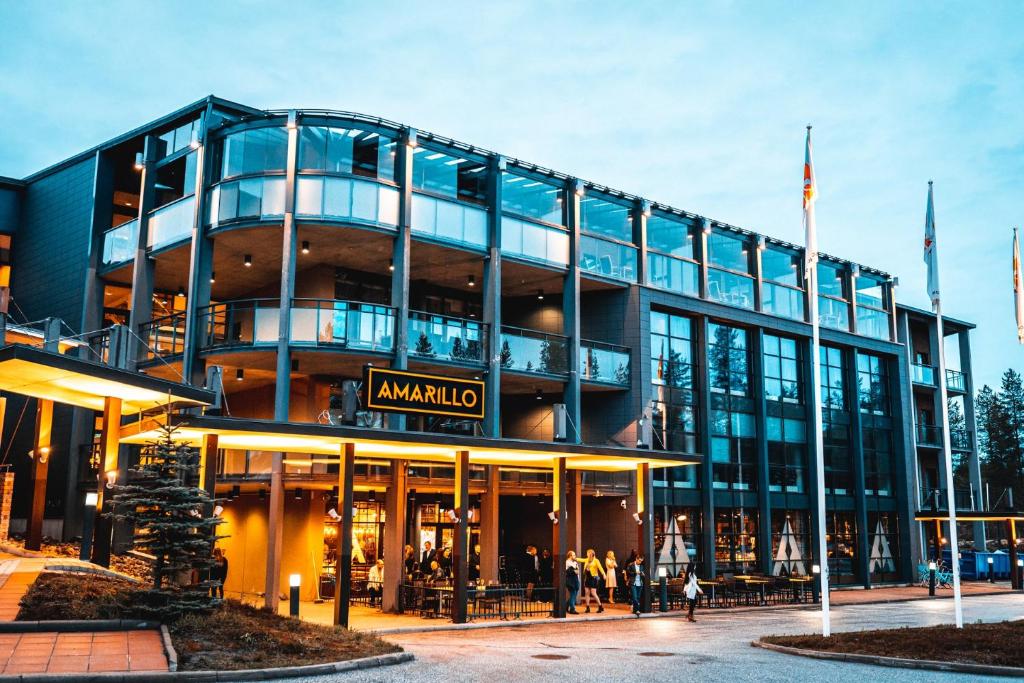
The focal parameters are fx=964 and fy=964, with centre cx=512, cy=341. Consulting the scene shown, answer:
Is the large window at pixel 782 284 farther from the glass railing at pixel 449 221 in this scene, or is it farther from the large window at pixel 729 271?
the glass railing at pixel 449 221

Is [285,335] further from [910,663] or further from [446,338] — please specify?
[910,663]

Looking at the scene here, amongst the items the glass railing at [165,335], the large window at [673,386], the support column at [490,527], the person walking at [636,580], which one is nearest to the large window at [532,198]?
the large window at [673,386]

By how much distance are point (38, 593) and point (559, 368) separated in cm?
2003

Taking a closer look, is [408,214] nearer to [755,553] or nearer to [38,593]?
[38,593]

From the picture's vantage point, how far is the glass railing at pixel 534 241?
3250 centimetres

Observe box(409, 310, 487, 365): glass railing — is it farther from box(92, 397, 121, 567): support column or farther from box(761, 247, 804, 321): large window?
box(761, 247, 804, 321): large window

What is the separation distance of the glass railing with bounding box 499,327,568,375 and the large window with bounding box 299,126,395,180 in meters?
6.87

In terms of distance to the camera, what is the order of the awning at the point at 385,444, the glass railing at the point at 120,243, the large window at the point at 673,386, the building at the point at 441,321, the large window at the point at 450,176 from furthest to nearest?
the large window at the point at 673,386 → the glass railing at the point at 120,243 → the large window at the point at 450,176 → the building at the point at 441,321 → the awning at the point at 385,444

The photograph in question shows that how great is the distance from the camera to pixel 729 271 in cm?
4025

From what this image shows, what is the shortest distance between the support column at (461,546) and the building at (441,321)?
1864mm

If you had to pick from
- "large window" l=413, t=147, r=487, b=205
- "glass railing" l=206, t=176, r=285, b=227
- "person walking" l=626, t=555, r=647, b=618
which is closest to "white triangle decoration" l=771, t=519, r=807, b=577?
"person walking" l=626, t=555, r=647, b=618

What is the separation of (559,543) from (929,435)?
3552 centimetres

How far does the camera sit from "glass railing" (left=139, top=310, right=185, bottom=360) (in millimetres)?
30578

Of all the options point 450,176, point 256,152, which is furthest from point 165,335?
point 450,176
